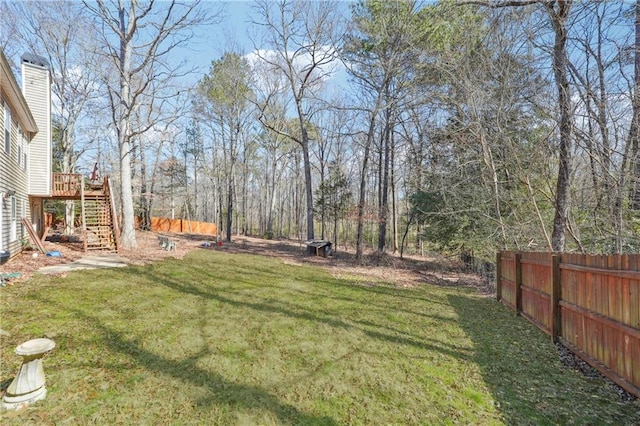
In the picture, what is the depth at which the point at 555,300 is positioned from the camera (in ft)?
14.3

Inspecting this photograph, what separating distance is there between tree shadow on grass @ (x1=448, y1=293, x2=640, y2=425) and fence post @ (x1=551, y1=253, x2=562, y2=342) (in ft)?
0.73

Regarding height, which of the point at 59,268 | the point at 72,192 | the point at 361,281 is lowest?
the point at 361,281

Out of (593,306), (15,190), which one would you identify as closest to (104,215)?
(15,190)

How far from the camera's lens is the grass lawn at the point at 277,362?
272 cm

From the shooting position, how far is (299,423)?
2.57 m

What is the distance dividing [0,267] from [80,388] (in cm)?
608

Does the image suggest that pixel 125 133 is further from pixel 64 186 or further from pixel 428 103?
pixel 428 103

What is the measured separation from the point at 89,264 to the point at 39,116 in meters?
6.69

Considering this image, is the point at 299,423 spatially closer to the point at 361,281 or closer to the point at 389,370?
the point at 389,370

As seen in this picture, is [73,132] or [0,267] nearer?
[0,267]

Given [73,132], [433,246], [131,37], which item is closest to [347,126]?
[433,246]

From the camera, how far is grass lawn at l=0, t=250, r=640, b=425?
2.72 meters

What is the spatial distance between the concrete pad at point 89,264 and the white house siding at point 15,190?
1.30 metres

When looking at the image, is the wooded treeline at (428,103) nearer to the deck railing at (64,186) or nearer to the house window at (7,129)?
the deck railing at (64,186)
